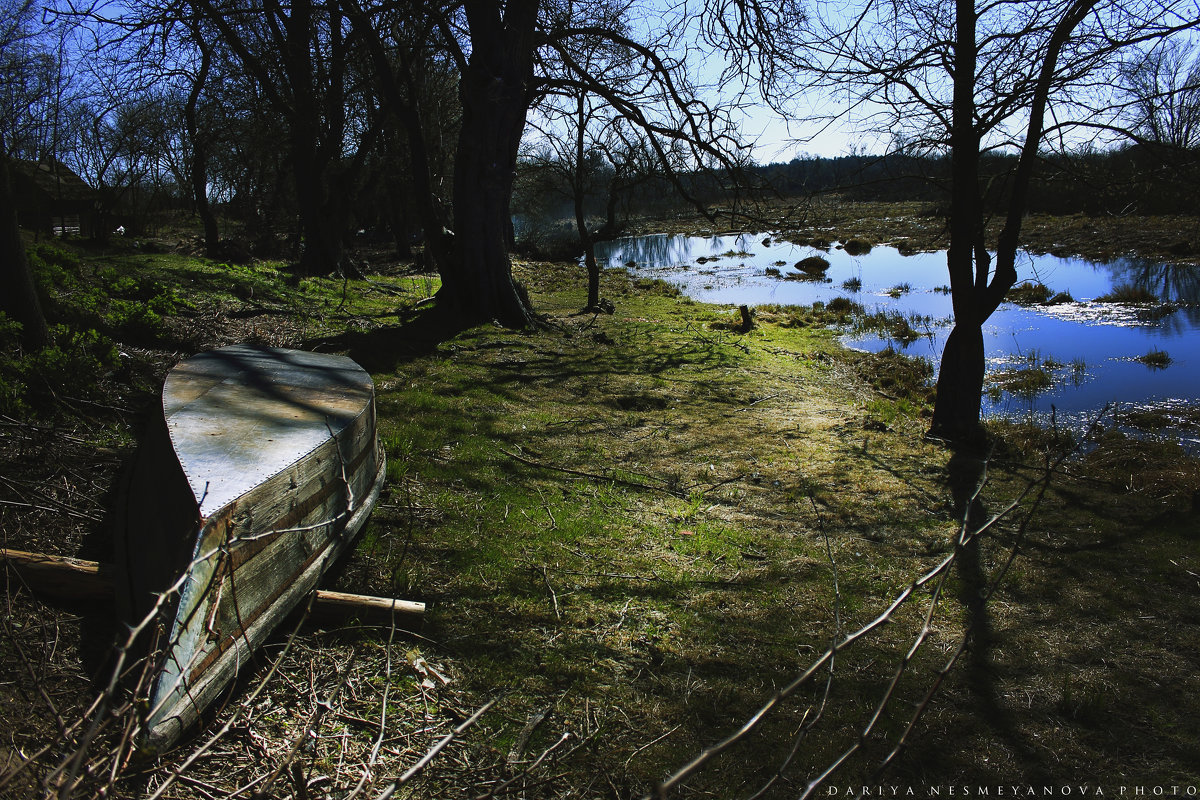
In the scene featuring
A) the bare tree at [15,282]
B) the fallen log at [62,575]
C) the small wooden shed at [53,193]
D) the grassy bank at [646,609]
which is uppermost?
the small wooden shed at [53,193]

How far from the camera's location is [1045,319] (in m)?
16.9

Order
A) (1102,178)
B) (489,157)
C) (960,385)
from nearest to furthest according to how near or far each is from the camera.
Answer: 1. (1102,178)
2. (960,385)
3. (489,157)

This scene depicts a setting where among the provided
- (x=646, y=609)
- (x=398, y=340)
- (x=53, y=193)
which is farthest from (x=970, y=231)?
(x=53, y=193)

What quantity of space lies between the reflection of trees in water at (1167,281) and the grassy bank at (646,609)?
12.3m

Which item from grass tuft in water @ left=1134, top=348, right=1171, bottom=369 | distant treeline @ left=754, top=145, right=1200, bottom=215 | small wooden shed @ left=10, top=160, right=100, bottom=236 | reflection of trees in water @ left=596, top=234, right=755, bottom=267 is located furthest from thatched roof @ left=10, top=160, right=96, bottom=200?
grass tuft in water @ left=1134, top=348, right=1171, bottom=369

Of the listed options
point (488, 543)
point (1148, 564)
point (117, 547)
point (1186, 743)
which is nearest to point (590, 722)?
point (488, 543)

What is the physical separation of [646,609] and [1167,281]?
24.3 meters

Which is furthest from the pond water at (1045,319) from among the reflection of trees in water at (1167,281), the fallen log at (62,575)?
the fallen log at (62,575)

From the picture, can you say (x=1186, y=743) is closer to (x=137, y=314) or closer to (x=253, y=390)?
(x=253, y=390)

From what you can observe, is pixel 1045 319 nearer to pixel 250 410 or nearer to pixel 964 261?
pixel 964 261

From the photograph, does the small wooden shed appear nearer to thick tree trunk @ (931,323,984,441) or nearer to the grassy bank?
the grassy bank

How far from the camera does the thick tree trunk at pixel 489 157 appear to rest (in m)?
10.3

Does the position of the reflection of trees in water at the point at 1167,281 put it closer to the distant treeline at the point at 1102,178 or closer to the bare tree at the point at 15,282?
the distant treeline at the point at 1102,178

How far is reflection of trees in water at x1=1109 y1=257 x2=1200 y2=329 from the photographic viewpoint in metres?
16.7
